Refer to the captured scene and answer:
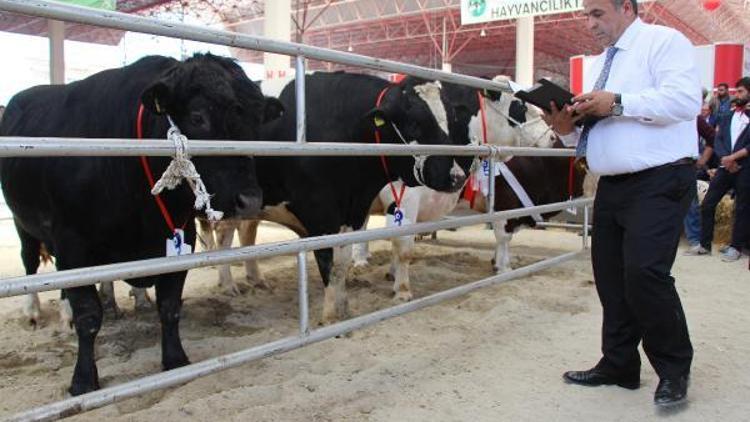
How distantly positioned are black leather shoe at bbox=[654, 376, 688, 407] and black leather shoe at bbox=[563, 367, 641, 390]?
26cm

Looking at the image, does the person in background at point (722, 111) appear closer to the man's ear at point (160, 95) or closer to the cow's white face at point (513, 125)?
the cow's white face at point (513, 125)

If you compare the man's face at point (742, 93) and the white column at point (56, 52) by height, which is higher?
the white column at point (56, 52)

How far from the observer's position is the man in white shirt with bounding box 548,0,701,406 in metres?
2.21

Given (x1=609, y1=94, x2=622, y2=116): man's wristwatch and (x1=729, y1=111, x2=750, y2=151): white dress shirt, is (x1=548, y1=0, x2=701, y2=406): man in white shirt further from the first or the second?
(x1=729, y1=111, x2=750, y2=151): white dress shirt

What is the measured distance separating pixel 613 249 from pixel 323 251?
177cm

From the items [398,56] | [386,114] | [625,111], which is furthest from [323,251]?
[398,56]

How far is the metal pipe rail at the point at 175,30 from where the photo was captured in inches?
66.3

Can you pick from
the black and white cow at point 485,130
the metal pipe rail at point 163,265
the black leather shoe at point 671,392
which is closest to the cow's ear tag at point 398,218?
the black and white cow at point 485,130

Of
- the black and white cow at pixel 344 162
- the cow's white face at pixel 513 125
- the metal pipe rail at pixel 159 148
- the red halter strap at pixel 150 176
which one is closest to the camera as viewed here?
the metal pipe rail at pixel 159 148

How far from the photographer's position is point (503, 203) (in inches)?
242

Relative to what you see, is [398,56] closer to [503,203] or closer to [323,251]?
[503,203]

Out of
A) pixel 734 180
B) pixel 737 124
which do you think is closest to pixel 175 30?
pixel 734 180

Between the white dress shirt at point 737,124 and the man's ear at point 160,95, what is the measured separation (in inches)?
235

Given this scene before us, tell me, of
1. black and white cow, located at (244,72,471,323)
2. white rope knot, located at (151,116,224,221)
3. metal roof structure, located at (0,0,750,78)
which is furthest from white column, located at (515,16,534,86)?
white rope knot, located at (151,116,224,221)
